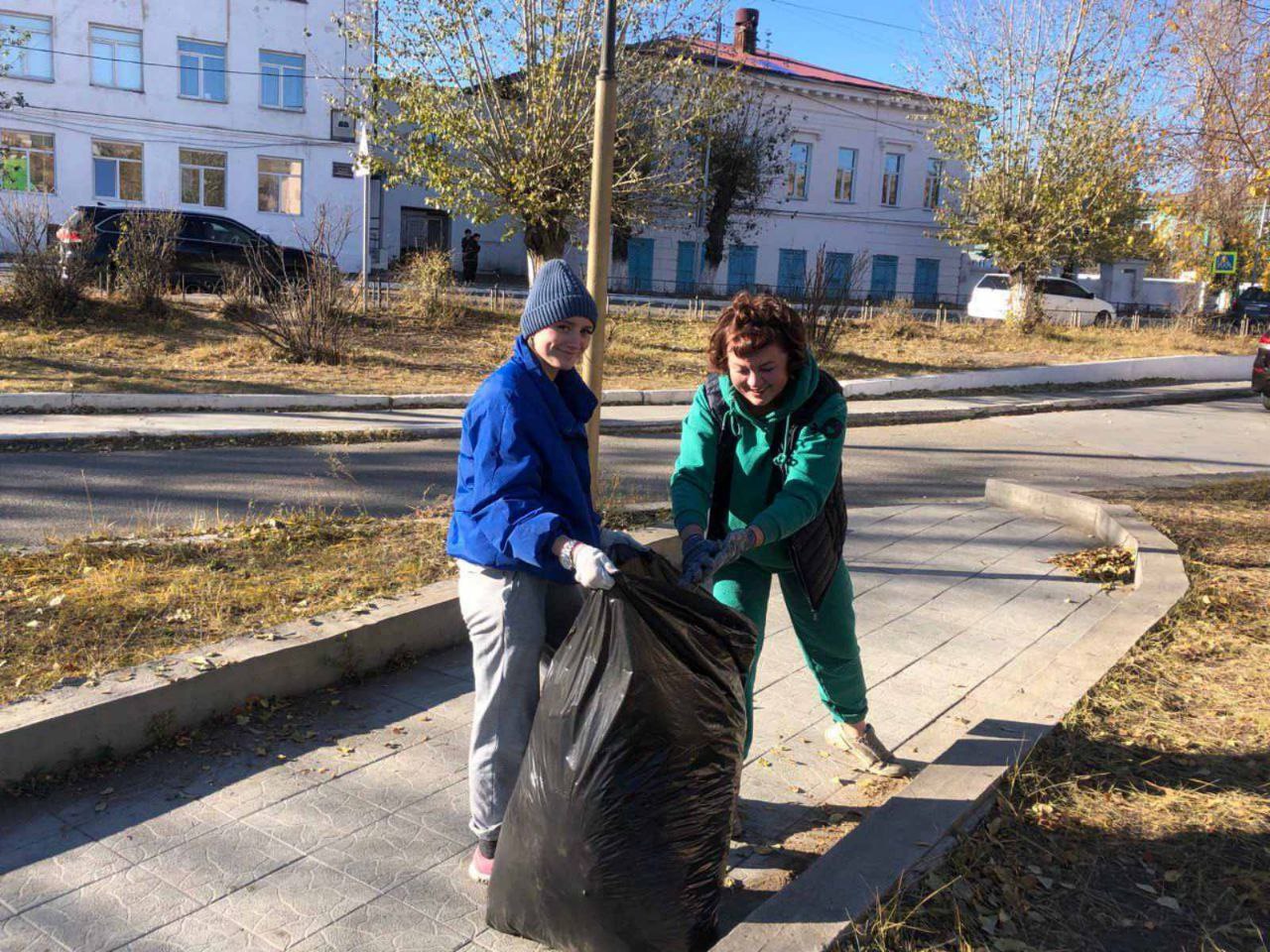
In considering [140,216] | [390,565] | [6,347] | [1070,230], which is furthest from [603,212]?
[1070,230]

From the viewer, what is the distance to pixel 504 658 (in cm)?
278

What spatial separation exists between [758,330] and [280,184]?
35086mm

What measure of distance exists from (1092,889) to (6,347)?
1505 cm

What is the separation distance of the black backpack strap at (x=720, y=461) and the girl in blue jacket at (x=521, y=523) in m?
0.47

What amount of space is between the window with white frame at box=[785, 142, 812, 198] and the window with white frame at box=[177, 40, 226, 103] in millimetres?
20941

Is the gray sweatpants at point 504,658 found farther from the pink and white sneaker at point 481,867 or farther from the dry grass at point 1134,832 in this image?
the dry grass at point 1134,832

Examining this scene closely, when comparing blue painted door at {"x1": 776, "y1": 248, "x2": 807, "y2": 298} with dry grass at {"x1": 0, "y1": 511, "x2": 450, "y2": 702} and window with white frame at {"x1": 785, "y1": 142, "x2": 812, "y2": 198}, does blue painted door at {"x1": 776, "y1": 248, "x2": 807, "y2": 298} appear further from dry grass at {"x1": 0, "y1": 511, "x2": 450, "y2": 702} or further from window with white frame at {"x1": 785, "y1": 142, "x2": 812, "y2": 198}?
dry grass at {"x1": 0, "y1": 511, "x2": 450, "y2": 702}

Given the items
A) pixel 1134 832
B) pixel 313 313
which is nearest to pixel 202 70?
pixel 313 313

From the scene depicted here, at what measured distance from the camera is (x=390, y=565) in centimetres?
534

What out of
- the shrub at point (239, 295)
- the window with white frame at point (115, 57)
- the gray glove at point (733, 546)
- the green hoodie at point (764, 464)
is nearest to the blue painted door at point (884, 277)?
the window with white frame at point (115, 57)

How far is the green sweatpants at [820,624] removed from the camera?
11.1 ft

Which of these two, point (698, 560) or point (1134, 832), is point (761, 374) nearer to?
point (698, 560)

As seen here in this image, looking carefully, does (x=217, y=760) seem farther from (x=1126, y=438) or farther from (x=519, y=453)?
(x=1126, y=438)

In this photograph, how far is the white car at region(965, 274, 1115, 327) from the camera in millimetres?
29906
